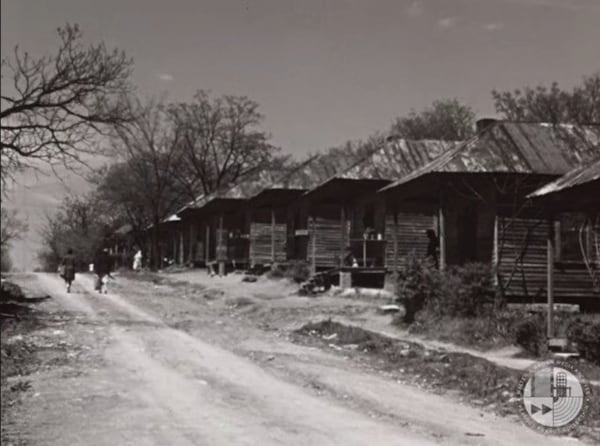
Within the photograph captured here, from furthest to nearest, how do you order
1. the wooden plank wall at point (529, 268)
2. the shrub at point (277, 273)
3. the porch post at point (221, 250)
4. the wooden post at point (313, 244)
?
the porch post at point (221, 250)
the shrub at point (277, 273)
the wooden post at point (313, 244)
the wooden plank wall at point (529, 268)

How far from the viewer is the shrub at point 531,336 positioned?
13008 millimetres

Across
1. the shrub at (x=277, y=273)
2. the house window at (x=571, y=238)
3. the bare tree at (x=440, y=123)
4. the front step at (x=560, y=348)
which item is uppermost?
the bare tree at (x=440, y=123)

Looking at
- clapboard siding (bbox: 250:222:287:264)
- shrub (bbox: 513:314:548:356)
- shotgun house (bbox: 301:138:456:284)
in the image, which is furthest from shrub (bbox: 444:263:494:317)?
clapboard siding (bbox: 250:222:287:264)

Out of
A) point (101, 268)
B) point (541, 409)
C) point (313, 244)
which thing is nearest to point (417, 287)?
point (541, 409)

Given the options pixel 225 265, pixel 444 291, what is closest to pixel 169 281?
pixel 225 265

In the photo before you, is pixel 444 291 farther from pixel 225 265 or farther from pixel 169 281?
pixel 225 265

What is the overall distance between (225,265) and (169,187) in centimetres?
2191

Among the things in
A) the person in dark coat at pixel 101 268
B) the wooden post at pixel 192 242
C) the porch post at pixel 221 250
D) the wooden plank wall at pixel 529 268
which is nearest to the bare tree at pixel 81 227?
the wooden post at pixel 192 242

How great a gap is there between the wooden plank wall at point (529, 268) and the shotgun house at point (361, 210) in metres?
7.19

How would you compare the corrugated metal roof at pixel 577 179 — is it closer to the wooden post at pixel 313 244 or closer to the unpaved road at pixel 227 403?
the unpaved road at pixel 227 403

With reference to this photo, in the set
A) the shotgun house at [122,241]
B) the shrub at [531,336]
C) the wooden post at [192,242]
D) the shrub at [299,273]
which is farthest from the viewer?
the shotgun house at [122,241]

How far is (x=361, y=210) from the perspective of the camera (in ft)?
105

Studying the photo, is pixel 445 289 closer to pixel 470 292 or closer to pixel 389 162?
pixel 470 292

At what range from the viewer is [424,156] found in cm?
3144
